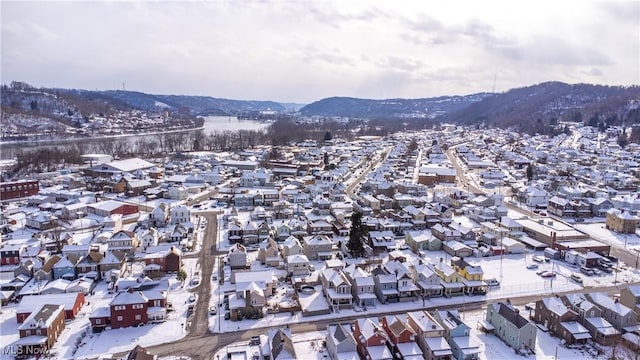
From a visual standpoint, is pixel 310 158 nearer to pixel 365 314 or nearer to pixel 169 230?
pixel 169 230

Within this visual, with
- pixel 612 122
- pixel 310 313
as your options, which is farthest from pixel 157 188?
pixel 612 122

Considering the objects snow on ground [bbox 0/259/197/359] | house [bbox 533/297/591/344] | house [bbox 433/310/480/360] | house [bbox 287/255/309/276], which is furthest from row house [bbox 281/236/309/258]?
house [bbox 533/297/591/344]

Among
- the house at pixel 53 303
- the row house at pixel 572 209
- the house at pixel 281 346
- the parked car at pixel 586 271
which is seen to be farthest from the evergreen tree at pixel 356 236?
the row house at pixel 572 209

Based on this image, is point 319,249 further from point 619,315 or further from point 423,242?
point 619,315

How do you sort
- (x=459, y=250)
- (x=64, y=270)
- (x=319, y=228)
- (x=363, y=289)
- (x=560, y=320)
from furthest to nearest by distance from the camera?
1. (x=319, y=228)
2. (x=459, y=250)
3. (x=64, y=270)
4. (x=363, y=289)
5. (x=560, y=320)

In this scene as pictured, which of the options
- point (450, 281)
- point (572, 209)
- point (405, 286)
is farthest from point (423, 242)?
point (572, 209)

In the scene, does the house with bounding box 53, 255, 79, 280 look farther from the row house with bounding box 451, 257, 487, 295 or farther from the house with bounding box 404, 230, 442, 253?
the row house with bounding box 451, 257, 487, 295
